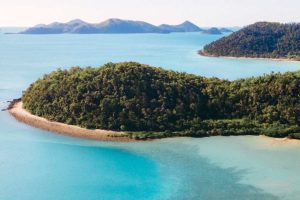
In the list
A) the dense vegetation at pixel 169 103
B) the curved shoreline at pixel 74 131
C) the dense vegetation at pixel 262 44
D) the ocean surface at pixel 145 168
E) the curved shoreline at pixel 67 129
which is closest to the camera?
the ocean surface at pixel 145 168

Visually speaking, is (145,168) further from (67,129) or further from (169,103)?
(67,129)

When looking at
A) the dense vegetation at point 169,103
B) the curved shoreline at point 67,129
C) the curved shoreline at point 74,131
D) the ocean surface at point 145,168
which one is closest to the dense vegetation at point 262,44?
the dense vegetation at point 169,103

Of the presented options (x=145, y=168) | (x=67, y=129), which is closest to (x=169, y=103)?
(x=67, y=129)

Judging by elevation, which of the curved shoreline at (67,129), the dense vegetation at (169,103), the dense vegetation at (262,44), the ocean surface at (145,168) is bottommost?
the ocean surface at (145,168)

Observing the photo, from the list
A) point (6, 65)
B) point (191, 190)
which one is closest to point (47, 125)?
point (191, 190)

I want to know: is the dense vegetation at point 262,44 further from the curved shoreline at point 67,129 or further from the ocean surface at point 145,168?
the ocean surface at point 145,168
